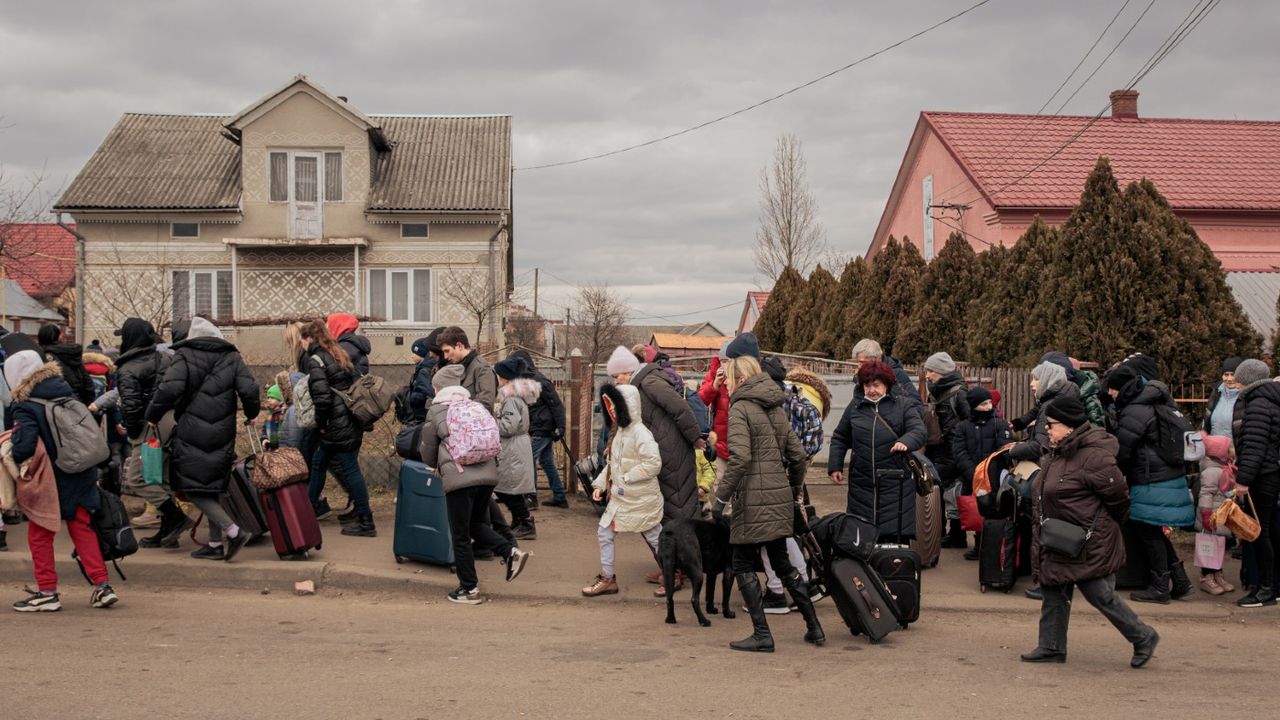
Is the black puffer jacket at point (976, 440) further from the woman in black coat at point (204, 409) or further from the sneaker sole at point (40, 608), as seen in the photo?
the sneaker sole at point (40, 608)

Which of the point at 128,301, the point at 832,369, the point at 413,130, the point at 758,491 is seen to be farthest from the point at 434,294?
the point at 758,491

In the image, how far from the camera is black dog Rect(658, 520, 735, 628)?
7.56 meters

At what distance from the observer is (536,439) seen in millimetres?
11438

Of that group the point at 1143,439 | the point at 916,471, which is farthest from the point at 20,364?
the point at 1143,439

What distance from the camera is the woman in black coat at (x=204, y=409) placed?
27.5 feet

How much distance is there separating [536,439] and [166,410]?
3.96 meters

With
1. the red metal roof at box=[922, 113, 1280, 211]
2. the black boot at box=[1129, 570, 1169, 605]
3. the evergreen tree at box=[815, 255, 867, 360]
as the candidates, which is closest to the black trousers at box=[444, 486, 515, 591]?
the black boot at box=[1129, 570, 1169, 605]

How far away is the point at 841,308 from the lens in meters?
25.0

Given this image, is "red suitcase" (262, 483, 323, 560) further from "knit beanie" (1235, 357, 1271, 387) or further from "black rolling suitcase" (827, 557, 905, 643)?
"knit beanie" (1235, 357, 1271, 387)

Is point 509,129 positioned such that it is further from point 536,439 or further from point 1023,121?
point 536,439

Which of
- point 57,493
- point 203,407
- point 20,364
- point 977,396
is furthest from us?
point 977,396

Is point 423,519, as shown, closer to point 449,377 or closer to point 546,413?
point 449,377

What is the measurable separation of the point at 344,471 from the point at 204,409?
1.58 m

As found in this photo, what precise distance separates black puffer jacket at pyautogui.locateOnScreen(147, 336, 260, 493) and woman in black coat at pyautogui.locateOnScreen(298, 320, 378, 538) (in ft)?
2.56
